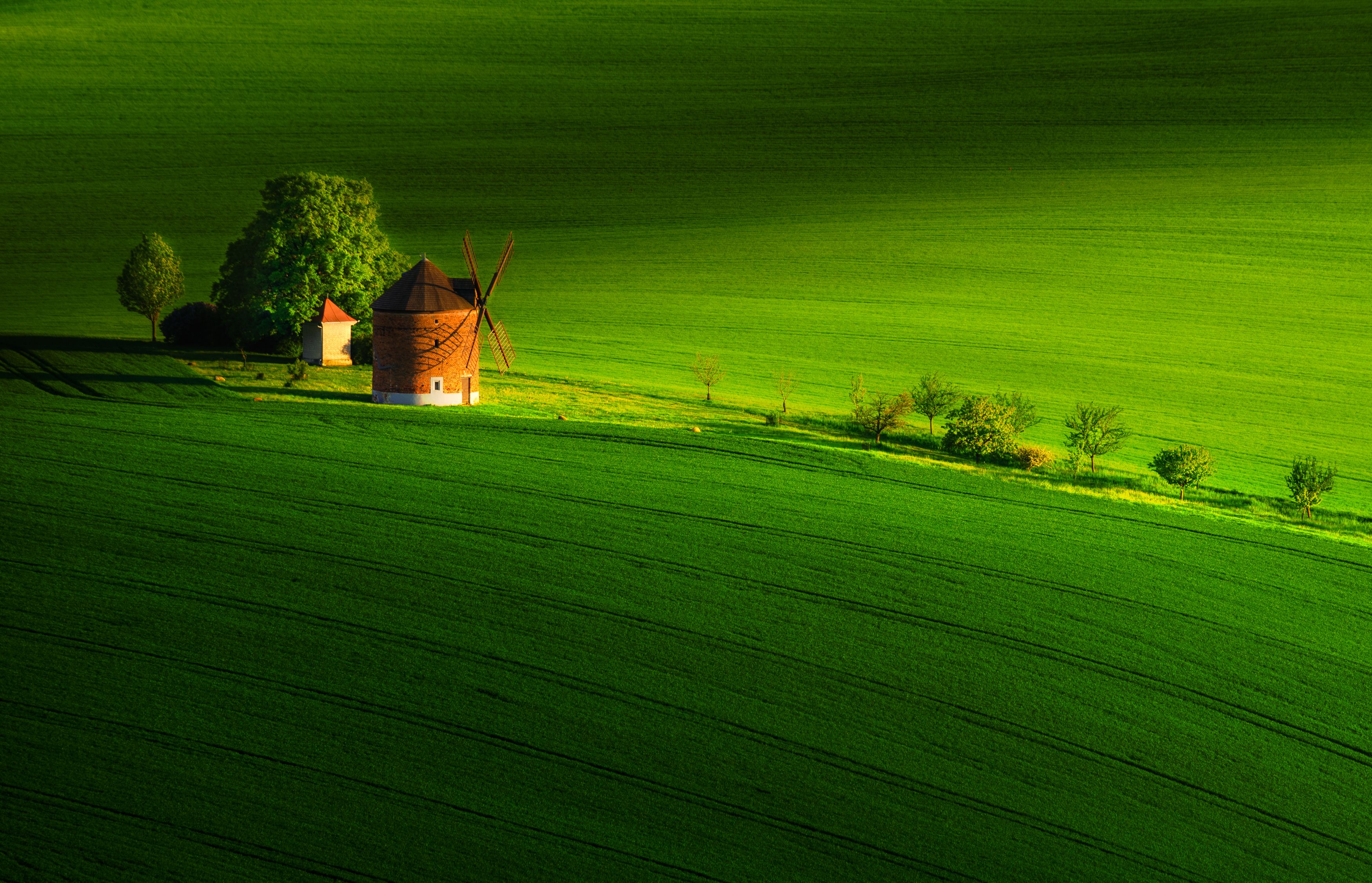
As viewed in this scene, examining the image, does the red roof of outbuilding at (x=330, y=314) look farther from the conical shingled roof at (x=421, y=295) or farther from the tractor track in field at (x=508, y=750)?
the tractor track in field at (x=508, y=750)

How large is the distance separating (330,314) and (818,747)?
3598cm

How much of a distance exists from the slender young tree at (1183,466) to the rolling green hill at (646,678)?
12.1 feet

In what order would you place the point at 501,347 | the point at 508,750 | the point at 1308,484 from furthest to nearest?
1. the point at 501,347
2. the point at 1308,484
3. the point at 508,750

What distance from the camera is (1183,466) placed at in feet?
121

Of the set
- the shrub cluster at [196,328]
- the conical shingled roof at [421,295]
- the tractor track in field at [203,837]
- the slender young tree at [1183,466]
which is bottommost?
the tractor track in field at [203,837]

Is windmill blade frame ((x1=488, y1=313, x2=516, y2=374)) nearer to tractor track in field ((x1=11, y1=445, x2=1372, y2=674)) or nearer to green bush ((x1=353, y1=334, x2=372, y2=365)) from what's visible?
green bush ((x1=353, y1=334, x2=372, y2=365))

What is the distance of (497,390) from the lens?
46000 millimetres

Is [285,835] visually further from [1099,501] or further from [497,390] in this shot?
[497,390]

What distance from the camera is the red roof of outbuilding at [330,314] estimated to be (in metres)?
50.1

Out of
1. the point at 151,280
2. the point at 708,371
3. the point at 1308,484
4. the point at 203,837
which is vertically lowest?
the point at 203,837

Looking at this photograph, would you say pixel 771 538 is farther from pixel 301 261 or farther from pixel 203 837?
pixel 301 261

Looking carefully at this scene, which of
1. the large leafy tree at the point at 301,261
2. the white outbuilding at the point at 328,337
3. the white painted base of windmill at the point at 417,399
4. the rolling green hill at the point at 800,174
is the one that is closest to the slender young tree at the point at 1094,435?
the rolling green hill at the point at 800,174

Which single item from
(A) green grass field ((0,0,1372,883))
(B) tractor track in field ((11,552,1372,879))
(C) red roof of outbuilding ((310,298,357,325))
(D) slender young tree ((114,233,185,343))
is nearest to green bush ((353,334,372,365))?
(C) red roof of outbuilding ((310,298,357,325))

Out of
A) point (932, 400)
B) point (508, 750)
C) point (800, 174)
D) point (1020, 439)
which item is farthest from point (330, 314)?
point (800, 174)
